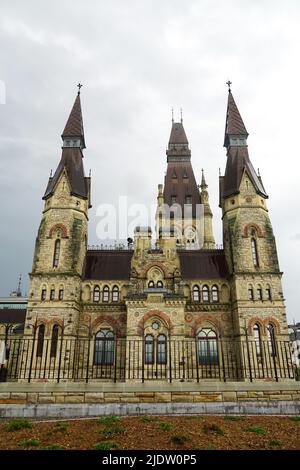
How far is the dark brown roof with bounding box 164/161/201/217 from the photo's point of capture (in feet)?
201

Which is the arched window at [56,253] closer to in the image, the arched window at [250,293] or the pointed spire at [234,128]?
the arched window at [250,293]

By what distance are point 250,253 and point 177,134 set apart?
152 ft

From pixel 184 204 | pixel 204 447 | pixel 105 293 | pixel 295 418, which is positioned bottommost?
pixel 204 447

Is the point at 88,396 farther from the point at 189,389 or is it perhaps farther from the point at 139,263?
the point at 139,263

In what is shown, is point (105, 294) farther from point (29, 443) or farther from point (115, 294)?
point (29, 443)

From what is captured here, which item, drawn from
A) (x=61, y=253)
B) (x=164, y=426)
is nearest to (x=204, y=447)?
(x=164, y=426)

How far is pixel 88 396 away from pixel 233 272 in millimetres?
20883

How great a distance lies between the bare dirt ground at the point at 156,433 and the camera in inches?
311

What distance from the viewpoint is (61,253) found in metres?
30.6

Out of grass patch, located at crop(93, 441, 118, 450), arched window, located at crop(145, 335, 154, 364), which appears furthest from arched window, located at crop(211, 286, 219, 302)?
grass patch, located at crop(93, 441, 118, 450)

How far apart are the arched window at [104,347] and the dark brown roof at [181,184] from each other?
34.1m

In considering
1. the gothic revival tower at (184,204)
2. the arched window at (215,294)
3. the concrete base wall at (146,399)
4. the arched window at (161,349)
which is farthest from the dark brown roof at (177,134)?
the concrete base wall at (146,399)
